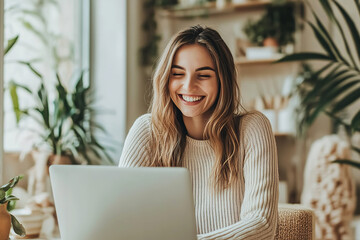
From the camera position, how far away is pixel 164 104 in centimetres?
162

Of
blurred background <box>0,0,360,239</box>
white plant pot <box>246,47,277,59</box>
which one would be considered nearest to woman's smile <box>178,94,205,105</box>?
blurred background <box>0,0,360,239</box>

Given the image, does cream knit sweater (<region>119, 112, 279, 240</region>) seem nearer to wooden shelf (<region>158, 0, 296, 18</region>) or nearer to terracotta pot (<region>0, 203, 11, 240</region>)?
terracotta pot (<region>0, 203, 11, 240</region>)

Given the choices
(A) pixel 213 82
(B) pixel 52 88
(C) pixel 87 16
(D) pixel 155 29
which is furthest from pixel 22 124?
(A) pixel 213 82

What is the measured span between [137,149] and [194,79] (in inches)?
11.4

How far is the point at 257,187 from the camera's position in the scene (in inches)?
56.0

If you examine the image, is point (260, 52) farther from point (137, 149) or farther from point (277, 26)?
point (137, 149)

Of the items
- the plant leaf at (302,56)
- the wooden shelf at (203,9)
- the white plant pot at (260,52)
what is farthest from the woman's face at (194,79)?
the wooden shelf at (203,9)

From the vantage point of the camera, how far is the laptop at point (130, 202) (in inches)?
38.9

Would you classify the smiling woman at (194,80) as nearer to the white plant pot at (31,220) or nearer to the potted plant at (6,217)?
the potted plant at (6,217)

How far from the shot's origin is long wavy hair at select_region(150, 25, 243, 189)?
1540 millimetres

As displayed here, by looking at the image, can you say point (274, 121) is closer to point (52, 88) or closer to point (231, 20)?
point (231, 20)

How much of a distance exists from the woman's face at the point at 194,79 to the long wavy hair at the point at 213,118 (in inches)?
0.7

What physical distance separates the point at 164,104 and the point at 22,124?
181 centimetres

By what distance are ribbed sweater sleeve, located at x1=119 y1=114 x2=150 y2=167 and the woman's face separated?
16 centimetres
